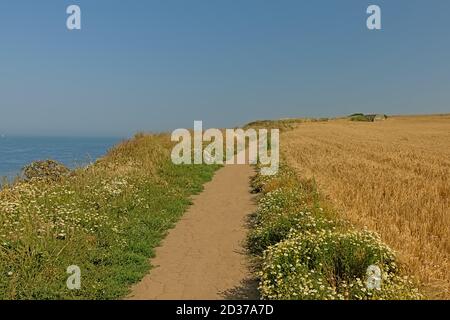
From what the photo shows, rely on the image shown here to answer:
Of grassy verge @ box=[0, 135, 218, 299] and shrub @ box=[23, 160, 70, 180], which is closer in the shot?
grassy verge @ box=[0, 135, 218, 299]

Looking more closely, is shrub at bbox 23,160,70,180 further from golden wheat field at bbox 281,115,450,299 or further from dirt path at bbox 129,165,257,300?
golden wheat field at bbox 281,115,450,299

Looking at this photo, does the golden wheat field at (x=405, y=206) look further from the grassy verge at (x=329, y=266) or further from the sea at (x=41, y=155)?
the sea at (x=41, y=155)

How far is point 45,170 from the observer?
16.8 meters

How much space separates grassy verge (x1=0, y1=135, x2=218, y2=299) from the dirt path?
1.16 ft

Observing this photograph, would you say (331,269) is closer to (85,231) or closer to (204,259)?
(204,259)

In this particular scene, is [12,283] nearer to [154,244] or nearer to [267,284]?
[154,244]

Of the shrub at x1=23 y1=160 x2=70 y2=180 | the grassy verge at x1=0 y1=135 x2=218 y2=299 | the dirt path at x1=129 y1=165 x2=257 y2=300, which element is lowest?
the dirt path at x1=129 y1=165 x2=257 y2=300

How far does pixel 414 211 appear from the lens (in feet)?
32.6

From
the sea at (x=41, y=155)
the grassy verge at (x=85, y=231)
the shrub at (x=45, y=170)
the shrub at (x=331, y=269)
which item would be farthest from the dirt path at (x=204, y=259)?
the shrub at (x=45, y=170)

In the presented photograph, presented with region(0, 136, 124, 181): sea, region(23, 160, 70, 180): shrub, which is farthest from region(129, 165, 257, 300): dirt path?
region(23, 160, 70, 180): shrub

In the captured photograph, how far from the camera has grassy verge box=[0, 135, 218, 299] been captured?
670 centimetres

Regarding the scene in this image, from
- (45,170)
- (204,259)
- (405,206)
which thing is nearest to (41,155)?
(45,170)
